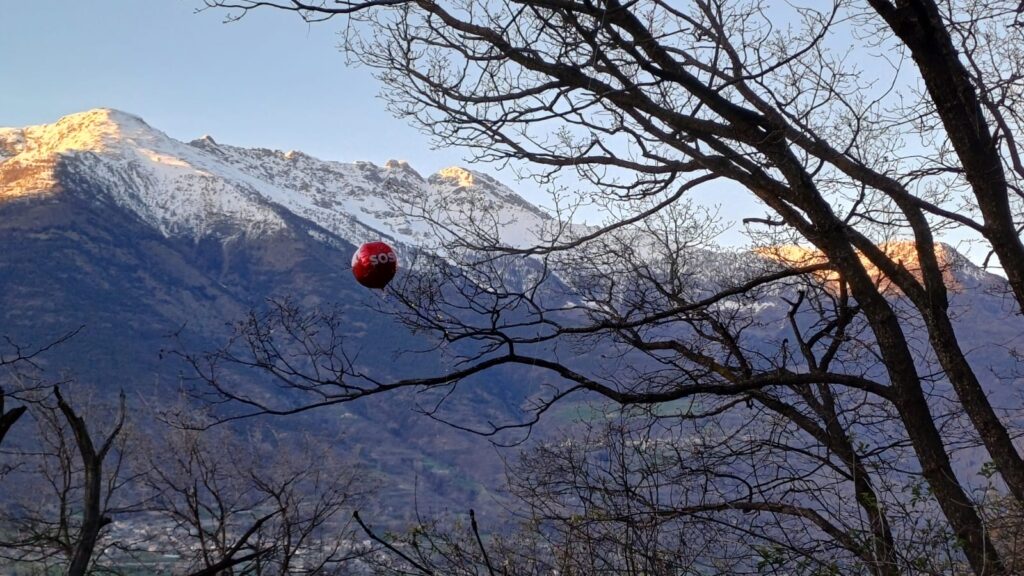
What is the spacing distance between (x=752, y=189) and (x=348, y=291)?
574ft

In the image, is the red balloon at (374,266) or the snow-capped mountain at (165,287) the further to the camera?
the snow-capped mountain at (165,287)

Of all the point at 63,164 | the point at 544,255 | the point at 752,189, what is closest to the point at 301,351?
the point at 544,255

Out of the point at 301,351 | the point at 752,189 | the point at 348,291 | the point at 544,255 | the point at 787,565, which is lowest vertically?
the point at 787,565

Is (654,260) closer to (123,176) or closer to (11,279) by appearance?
(11,279)

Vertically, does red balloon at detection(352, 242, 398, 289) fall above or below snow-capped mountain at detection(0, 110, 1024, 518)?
below

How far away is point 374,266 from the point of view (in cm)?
461

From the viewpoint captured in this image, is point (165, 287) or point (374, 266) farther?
point (165, 287)

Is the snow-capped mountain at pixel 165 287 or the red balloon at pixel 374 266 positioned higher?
the snow-capped mountain at pixel 165 287

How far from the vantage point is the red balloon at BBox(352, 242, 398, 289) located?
15.0 feet

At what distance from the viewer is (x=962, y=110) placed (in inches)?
190

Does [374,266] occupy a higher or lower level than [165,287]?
lower

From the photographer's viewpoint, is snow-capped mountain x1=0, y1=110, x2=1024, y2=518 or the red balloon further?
snow-capped mountain x1=0, y1=110, x2=1024, y2=518

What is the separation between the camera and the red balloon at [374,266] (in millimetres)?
4582

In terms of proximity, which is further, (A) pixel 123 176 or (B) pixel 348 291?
(A) pixel 123 176
